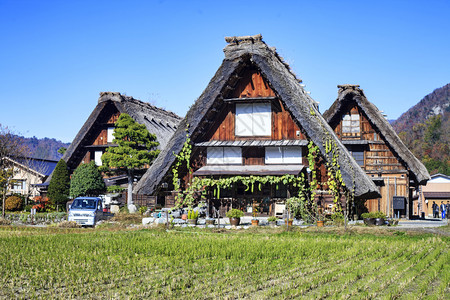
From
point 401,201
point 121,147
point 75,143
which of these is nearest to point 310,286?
point 401,201

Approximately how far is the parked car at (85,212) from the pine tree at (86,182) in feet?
25.2

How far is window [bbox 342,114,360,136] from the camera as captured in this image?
1215 inches

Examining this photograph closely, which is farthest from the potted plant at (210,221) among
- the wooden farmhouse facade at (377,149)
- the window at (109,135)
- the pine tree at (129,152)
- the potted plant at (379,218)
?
the window at (109,135)

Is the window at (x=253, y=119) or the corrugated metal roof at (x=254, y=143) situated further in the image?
the window at (x=253, y=119)

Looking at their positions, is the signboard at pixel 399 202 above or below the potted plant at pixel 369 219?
above

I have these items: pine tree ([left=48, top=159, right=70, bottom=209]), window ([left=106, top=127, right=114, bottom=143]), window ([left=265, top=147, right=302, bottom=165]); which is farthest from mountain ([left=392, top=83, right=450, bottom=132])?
window ([left=265, top=147, right=302, bottom=165])

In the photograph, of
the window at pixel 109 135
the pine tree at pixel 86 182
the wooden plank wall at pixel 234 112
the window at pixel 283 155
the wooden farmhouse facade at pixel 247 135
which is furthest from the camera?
the window at pixel 109 135

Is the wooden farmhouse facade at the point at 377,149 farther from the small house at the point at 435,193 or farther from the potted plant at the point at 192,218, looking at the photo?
the small house at the point at 435,193

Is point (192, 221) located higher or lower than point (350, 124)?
lower

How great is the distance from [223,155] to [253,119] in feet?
7.90

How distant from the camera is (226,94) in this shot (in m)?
26.5

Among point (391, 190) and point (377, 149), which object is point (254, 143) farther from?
point (391, 190)

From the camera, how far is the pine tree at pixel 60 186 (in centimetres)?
3491

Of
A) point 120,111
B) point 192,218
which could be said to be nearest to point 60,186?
point 120,111
